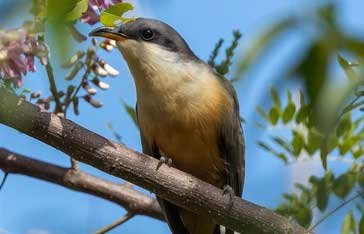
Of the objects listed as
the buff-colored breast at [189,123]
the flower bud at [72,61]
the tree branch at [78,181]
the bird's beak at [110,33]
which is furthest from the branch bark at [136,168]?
the tree branch at [78,181]

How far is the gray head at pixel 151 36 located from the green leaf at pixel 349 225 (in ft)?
6.02

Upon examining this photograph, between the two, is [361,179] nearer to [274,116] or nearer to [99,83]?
[274,116]

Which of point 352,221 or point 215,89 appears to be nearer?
point 352,221

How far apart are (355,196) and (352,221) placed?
0.15 meters

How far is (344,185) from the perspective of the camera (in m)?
4.17

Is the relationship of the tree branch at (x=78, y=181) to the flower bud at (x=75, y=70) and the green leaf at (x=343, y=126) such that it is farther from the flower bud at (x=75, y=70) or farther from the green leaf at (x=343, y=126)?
the green leaf at (x=343, y=126)

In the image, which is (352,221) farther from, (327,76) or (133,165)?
(327,76)

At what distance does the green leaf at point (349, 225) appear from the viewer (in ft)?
13.1

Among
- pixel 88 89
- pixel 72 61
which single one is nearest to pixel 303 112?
pixel 72 61

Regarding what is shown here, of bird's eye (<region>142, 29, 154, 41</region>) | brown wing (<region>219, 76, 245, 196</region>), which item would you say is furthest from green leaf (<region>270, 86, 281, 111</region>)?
bird's eye (<region>142, 29, 154, 41</region>)

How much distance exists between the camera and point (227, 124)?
497 cm

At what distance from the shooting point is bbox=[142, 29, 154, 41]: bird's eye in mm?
5026

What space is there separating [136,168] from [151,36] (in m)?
1.72

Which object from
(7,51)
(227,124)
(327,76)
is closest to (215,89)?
(227,124)
